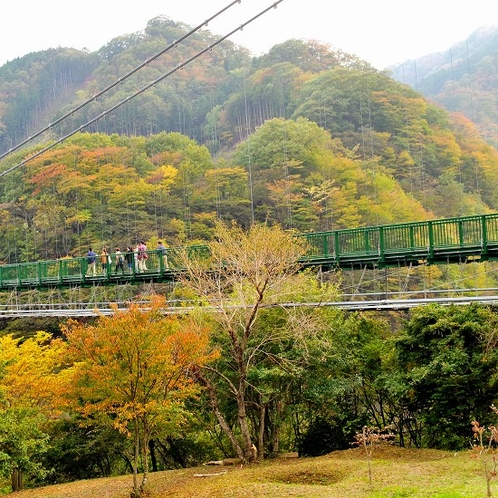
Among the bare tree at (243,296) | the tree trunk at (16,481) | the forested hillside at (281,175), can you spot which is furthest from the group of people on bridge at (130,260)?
the forested hillside at (281,175)

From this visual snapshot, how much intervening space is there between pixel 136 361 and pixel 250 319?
2.83 m

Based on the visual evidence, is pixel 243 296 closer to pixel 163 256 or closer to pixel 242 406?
pixel 242 406

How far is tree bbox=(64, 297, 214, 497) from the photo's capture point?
1331 centimetres

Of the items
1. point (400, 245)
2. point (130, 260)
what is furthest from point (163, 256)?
point (400, 245)

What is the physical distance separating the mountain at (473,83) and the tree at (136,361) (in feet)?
210

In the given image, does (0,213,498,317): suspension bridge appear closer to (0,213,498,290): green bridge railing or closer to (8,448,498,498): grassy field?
(0,213,498,290): green bridge railing

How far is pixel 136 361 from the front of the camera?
44.1 ft

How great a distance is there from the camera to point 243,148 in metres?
51.8

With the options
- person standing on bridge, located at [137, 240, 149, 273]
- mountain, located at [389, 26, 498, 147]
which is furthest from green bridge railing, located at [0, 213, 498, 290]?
mountain, located at [389, 26, 498, 147]

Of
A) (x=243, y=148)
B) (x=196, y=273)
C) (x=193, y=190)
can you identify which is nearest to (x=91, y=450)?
(x=196, y=273)

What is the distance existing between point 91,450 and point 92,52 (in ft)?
341

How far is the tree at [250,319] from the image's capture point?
15.4 meters

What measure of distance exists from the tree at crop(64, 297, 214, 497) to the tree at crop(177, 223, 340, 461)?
50.7 inches

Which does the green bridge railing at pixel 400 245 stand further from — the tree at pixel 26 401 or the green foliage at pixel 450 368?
the tree at pixel 26 401
